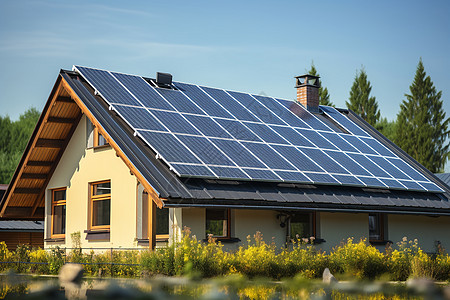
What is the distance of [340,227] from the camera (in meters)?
21.3

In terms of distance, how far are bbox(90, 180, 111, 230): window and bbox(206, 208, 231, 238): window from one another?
3809mm

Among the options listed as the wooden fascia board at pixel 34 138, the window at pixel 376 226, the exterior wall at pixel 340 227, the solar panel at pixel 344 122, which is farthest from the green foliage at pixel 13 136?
the exterior wall at pixel 340 227

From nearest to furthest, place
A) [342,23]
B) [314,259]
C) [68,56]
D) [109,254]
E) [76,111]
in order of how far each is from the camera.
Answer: [314,259], [109,254], [76,111], [342,23], [68,56]

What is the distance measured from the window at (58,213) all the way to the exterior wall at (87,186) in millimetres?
240

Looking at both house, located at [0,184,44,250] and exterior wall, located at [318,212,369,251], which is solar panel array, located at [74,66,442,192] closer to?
exterior wall, located at [318,212,369,251]

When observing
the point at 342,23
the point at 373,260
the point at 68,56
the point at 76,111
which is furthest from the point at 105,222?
the point at 68,56

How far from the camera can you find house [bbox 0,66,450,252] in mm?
18062

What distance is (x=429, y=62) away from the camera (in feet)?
184

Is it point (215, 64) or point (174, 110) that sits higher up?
point (215, 64)

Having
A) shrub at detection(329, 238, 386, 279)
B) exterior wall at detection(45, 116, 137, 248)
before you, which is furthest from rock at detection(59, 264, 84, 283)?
shrub at detection(329, 238, 386, 279)

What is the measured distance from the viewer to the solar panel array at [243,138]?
735 inches

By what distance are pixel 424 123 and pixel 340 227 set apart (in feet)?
121

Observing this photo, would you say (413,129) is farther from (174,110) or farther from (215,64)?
(174,110)

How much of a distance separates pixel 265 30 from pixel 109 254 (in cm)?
996
